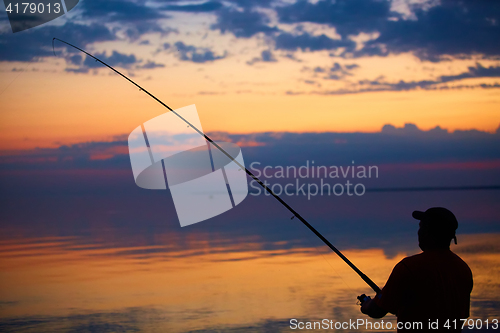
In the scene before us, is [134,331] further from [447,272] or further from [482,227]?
[482,227]

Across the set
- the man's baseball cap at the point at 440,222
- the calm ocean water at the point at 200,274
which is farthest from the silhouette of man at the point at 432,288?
the calm ocean water at the point at 200,274

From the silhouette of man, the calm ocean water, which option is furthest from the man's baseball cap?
the calm ocean water

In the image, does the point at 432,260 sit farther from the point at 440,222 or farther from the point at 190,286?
the point at 190,286

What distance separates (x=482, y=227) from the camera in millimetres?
11375

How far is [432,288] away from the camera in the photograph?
2.15m

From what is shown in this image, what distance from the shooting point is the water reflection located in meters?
5.03

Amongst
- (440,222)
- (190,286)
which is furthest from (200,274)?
(440,222)

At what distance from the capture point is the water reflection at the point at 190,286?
5031 mm

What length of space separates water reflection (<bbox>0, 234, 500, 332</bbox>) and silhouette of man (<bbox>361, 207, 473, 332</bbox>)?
271cm

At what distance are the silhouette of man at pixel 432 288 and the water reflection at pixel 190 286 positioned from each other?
2.71 m

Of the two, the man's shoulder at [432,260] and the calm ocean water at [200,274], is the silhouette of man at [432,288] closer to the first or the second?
the man's shoulder at [432,260]

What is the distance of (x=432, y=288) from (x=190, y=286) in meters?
4.43

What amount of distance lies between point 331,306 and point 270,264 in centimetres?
208

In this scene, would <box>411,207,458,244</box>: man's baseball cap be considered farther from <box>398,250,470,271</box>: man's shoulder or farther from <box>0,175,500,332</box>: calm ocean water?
<box>0,175,500,332</box>: calm ocean water
